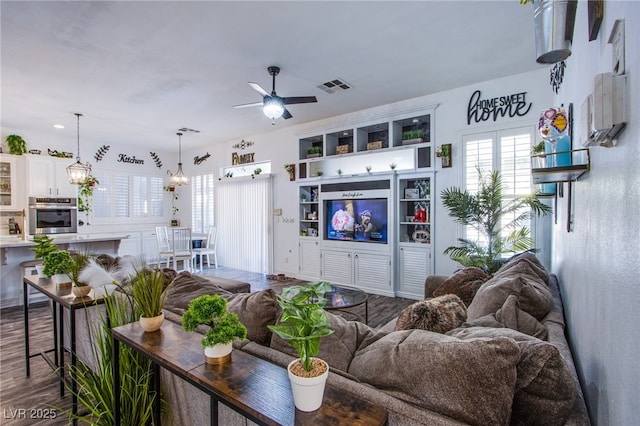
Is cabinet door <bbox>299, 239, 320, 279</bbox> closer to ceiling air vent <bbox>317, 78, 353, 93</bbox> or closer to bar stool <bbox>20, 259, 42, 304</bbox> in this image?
ceiling air vent <bbox>317, 78, 353, 93</bbox>

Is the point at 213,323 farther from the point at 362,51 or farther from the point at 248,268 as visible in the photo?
the point at 248,268

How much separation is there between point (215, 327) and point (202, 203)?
774cm

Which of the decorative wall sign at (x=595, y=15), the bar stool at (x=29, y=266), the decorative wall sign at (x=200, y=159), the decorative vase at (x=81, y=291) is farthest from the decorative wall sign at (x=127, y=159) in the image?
the decorative wall sign at (x=595, y=15)

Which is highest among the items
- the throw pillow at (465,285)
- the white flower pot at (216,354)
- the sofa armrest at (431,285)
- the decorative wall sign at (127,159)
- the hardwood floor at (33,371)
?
the decorative wall sign at (127,159)

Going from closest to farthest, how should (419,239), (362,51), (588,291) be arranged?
(588,291)
(362,51)
(419,239)

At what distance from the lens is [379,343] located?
1.22 meters

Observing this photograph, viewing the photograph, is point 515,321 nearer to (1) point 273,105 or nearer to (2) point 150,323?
(2) point 150,323

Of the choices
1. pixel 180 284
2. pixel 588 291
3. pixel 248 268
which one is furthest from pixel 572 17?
pixel 248 268

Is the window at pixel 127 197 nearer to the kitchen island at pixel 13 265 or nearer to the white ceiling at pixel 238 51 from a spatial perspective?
the white ceiling at pixel 238 51

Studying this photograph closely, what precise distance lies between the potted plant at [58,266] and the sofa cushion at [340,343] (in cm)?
191

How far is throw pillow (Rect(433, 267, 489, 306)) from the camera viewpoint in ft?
8.48

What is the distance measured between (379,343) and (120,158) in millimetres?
8692

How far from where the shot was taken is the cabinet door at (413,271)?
15.6 ft

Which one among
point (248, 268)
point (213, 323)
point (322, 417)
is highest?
point (213, 323)
